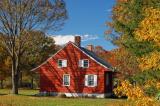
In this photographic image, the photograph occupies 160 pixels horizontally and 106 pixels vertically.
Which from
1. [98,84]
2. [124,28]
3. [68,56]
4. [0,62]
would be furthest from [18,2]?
[0,62]

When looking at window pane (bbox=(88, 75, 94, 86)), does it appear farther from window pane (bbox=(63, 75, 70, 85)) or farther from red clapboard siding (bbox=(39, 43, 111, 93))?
window pane (bbox=(63, 75, 70, 85))

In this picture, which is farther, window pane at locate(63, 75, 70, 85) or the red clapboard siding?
window pane at locate(63, 75, 70, 85)

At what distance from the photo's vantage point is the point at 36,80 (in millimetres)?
107750

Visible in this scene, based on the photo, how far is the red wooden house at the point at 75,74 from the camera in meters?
57.3

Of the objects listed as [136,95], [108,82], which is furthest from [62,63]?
[136,95]

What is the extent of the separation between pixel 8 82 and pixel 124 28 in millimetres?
73743

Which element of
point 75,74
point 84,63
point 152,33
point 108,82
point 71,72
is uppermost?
point 84,63

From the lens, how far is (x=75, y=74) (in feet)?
192

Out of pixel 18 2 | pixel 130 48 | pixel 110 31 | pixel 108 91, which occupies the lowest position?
pixel 108 91

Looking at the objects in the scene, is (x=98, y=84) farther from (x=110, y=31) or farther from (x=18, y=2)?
(x=18, y=2)

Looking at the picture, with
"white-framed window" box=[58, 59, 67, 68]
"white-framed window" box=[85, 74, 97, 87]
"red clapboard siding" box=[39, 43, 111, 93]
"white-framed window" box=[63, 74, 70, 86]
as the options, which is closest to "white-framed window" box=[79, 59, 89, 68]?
"red clapboard siding" box=[39, 43, 111, 93]

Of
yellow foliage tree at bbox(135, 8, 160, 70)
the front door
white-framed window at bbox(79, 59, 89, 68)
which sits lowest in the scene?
the front door

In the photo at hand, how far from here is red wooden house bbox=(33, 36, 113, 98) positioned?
5729cm

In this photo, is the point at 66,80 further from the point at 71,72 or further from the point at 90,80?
the point at 90,80
